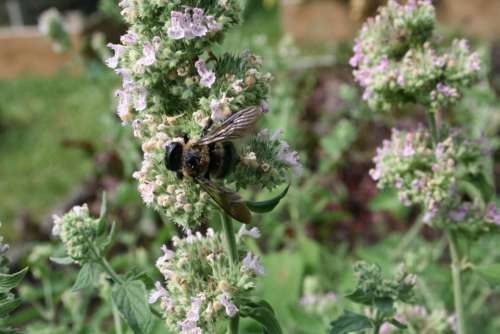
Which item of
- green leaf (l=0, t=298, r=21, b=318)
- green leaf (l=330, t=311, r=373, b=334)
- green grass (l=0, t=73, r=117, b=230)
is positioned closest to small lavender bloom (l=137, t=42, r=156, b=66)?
green leaf (l=0, t=298, r=21, b=318)

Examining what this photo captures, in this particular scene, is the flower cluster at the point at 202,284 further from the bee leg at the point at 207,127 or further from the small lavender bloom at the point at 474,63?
the small lavender bloom at the point at 474,63

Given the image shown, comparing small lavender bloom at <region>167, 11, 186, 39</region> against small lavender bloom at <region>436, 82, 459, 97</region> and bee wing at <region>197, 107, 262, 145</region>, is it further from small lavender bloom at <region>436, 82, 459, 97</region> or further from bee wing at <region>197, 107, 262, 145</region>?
small lavender bloom at <region>436, 82, 459, 97</region>

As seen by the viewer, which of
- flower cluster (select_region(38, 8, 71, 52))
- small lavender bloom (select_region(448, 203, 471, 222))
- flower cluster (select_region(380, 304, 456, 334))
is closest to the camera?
small lavender bloom (select_region(448, 203, 471, 222))

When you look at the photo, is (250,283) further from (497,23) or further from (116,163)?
(497,23)

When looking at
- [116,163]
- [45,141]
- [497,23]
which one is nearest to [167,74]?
[116,163]

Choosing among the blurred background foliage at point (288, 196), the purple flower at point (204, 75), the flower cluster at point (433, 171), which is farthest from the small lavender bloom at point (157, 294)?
the flower cluster at point (433, 171)

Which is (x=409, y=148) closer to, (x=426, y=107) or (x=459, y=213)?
(x=426, y=107)

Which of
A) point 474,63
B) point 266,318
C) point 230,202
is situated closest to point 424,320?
point 474,63
